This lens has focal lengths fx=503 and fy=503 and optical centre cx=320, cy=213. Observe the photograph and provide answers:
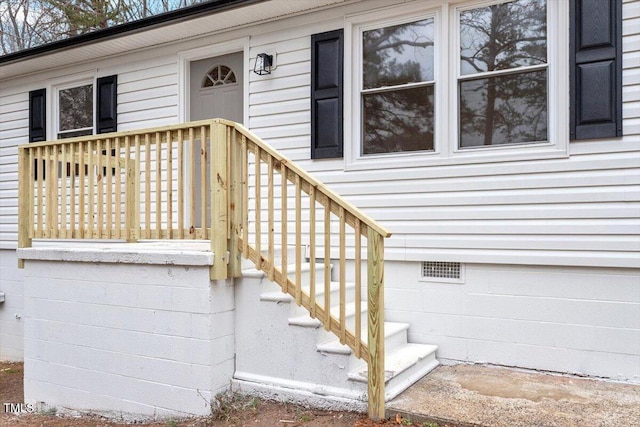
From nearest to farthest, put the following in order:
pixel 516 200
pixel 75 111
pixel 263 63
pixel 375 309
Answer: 1. pixel 375 309
2. pixel 516 200
3. pixel 263 63
4. pixel 75 111

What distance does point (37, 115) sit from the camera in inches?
279

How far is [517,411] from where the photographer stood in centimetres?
316

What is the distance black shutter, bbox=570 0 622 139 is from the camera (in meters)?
3.82

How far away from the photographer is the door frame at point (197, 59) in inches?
219

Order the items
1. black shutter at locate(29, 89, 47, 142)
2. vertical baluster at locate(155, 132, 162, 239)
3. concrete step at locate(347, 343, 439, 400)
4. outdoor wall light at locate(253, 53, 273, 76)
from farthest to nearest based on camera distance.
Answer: black shutter at locate(29, 89, 47, 142), outdoor wall light at locate(253, 53, 273, 76), vertical baluster at locate(155, 132, 162, 239), concrete step at locate(347, 343, 439, 400)

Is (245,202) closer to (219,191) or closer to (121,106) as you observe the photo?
(219,191)

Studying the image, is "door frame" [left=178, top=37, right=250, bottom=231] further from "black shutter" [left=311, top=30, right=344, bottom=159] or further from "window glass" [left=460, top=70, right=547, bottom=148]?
"window glass" [left=460, top=70, right=547, bottom=148]

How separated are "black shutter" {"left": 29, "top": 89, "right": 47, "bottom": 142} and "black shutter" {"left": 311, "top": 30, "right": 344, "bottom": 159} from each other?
4.27 metres

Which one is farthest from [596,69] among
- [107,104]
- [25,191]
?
[107,104]

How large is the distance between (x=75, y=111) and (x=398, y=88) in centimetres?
464

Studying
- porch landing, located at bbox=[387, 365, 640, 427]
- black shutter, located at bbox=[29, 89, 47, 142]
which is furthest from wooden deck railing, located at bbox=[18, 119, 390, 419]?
black shutter, located at bbox=[29, 89, 47, 142]

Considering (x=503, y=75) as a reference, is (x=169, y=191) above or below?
below

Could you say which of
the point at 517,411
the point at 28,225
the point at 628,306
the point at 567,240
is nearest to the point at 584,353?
the point at 628,306

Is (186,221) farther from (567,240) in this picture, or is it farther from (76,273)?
(567,240)
